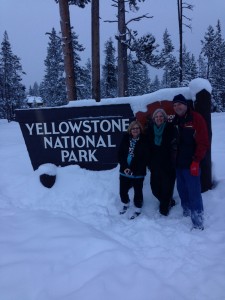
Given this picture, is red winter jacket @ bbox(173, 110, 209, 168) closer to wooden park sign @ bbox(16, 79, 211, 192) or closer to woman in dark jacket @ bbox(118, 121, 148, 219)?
woman in dark jacket @ bbox(118, 121, 148, 219)

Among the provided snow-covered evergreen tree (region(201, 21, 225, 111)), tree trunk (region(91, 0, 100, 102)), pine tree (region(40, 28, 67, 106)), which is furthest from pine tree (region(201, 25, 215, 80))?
tree trunk (region(91, 0, 100, 102))

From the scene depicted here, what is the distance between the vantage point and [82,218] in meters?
5.00

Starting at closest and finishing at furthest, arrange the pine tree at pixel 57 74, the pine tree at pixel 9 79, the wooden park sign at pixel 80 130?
1. the wooden park sign at pixel 80 130
2. the pine tree at pixel 57 74
3. the pine tree at pixel 9 79

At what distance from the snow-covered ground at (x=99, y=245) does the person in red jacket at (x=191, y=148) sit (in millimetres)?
372

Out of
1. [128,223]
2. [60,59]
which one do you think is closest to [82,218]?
[128,223]

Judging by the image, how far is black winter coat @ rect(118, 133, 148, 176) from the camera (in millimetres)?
4832

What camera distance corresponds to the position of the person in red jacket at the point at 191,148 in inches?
164

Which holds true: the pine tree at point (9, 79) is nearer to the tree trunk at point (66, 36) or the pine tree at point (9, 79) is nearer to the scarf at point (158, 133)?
the tree trunk at point (66, 36)

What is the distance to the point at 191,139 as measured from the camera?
4.23m

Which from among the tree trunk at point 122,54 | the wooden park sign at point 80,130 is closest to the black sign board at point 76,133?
the wooden park sign at point 80,130

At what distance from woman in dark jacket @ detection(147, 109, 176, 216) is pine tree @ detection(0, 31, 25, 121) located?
35682mm

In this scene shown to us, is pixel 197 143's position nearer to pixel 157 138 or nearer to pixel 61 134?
pixel 157 138

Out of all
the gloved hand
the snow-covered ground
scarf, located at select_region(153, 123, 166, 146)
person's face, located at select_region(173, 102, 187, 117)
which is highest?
person's face, located at select_region(173, 102, 187, 117)

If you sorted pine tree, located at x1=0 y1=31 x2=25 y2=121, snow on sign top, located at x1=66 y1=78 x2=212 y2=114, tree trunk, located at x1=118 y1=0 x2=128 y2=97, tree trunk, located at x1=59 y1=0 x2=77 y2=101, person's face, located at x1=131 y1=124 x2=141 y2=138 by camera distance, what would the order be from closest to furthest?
person's face, located at x1=131 y1=124 x2=141 y2=138, snow on sign top, located at x1=66 y1=78 x2=212 y2=114, tree trunk, located at x1=59 y1=0 x2=77 y2=101, tree trunk, located at x1=118 y1=0 x2=128 y2=97, pine tree, located at x1=0 y1=31 x2=25 y2=121
